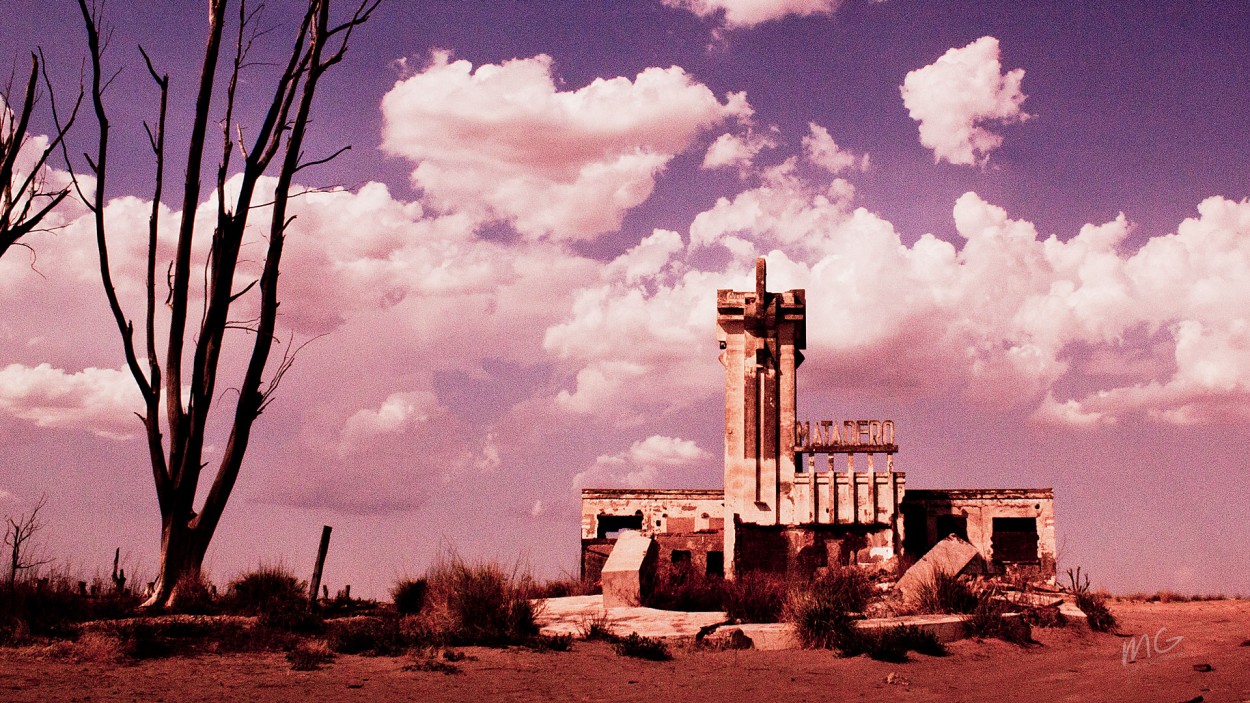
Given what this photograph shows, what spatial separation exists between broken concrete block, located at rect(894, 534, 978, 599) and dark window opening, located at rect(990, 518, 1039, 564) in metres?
15.0

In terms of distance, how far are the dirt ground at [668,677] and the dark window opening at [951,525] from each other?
1894 cm

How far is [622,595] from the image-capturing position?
15.0 meters

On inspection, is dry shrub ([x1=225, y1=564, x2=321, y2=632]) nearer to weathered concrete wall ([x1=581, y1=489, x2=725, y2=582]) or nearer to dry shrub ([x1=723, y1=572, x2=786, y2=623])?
dry shrub ([x1=723, y1=572, x2=786, y2=623])

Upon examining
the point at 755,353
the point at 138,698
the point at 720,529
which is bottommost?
the point at 138,698

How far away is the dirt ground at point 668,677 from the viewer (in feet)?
29.2

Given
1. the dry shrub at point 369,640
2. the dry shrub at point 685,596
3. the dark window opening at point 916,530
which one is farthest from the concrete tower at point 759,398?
the dry shrub at point 369,640

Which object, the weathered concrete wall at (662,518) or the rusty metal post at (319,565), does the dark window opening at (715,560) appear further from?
the rusty metal post at (319,565)

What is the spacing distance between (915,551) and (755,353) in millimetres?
7954

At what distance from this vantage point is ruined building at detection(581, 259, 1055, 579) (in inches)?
1150

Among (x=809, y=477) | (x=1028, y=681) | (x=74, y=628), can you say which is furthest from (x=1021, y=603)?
(x=809, y=477)

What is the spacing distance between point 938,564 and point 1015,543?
16818 millimetres

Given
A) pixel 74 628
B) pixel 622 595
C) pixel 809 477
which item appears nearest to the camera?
pixel 74 628

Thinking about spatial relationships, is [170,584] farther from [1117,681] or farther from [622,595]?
[1117,681]

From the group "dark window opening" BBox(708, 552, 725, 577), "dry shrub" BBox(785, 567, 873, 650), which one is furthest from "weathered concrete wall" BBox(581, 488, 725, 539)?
"dry shrub" BBox(785, 567, 873, 650)
